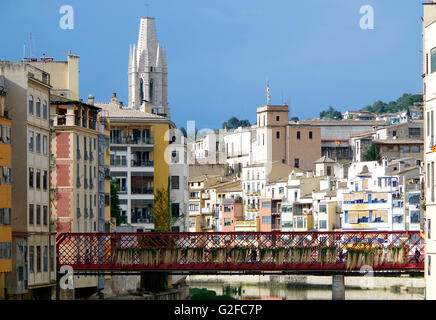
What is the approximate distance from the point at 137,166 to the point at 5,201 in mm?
46748

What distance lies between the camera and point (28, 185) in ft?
189

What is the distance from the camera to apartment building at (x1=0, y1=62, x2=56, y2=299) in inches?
2222

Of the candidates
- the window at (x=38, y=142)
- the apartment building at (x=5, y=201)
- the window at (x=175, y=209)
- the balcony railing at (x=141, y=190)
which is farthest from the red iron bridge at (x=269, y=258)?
the window at (x=175, y=209)

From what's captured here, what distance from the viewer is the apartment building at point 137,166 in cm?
10038

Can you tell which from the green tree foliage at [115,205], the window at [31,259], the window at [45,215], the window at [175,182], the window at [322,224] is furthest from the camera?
the window at [322,224]

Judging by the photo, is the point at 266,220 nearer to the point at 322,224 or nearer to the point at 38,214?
the point at 322,224

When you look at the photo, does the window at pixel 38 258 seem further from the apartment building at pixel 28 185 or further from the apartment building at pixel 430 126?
the apartment building at pixel 430 126

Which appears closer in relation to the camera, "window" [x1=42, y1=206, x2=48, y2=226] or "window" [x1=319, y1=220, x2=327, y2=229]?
"window" [x1=42, y1=206, x2=48, y2=226]

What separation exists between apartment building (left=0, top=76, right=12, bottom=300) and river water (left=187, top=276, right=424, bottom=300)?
49965 millimetres

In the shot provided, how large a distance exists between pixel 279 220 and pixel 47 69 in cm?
8357

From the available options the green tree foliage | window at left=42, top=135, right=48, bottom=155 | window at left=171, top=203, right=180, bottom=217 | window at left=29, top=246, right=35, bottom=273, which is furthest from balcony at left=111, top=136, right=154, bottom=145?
window at left=29, top=246, right=35, bottom=273

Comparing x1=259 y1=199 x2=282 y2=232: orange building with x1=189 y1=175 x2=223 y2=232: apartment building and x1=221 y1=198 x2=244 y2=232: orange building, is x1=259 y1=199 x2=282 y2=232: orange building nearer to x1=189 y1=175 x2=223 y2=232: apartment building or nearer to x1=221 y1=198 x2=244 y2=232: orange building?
x1=221 y1=198 x2=244 y2=232: orange building

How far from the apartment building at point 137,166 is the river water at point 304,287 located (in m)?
10.9

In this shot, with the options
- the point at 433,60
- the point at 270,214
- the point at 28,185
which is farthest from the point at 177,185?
the point at 433,60
